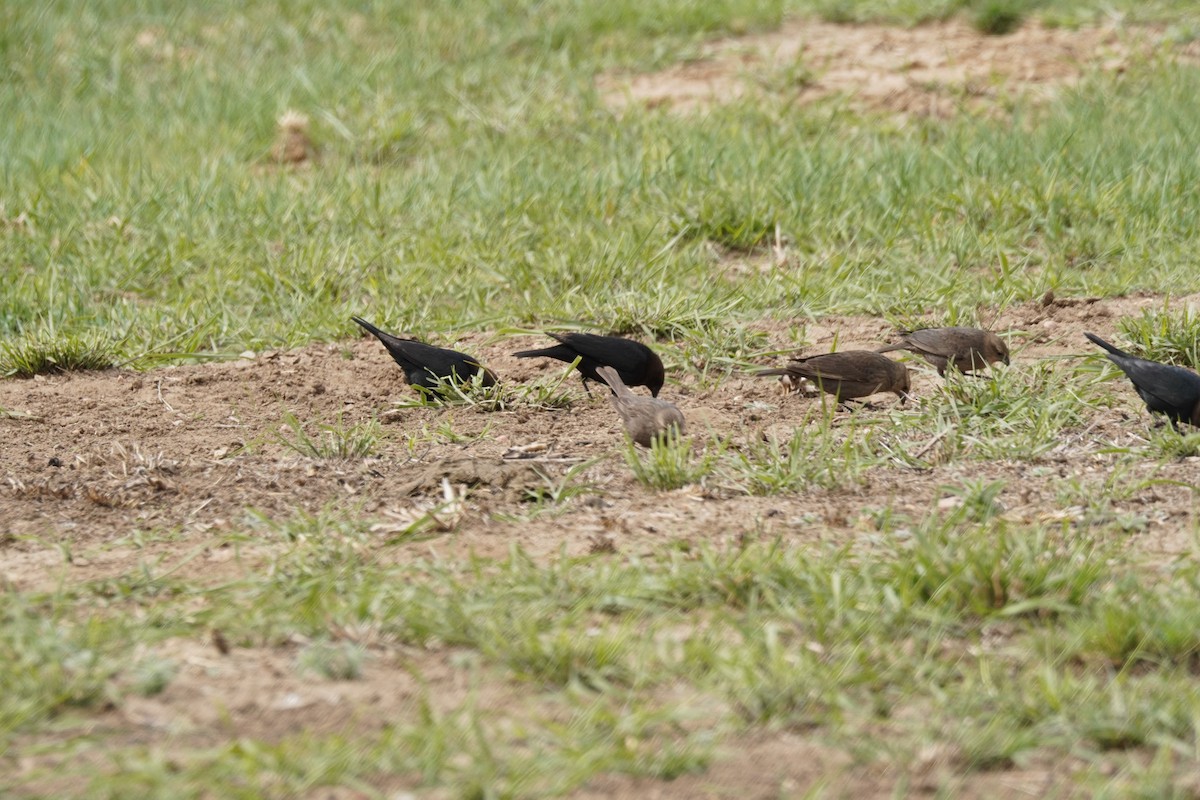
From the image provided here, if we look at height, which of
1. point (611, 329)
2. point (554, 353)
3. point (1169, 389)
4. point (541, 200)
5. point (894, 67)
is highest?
point (894, 67)

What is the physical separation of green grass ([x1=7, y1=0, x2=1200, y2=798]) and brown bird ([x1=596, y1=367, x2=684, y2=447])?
17 cm

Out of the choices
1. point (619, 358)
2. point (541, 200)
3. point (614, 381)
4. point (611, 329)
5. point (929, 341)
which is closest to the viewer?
point (614, 381)

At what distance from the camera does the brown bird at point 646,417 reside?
4.49 meters

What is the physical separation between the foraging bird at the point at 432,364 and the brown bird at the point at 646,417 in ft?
2.50

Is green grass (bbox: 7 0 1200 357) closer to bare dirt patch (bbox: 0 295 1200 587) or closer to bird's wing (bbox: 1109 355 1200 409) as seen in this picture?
bare dirt patch (bbox: 0 295 1200 587)

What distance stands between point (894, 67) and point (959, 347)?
13.3 feet

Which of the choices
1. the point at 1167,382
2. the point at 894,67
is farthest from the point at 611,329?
the point at 894,67

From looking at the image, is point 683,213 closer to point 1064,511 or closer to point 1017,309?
point 1017,309

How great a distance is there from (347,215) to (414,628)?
176 inches

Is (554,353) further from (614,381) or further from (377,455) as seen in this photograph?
(377,455)

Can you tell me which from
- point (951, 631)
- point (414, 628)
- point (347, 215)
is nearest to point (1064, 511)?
point (951, 631)

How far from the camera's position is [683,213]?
272 inches

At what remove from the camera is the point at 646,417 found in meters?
4.54

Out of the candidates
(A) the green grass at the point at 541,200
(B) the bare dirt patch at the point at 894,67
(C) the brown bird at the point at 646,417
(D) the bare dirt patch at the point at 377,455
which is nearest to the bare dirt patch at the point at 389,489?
(D) the bare dirt patch at the point at 377,455
